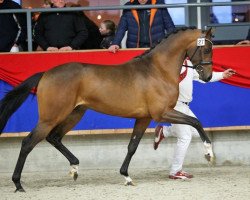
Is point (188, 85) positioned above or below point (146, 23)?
below

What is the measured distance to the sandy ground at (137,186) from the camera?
8.49m

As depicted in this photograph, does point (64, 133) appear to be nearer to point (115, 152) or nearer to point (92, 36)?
point (115, 152)

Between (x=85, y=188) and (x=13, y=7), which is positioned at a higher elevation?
(x=13, y=7)

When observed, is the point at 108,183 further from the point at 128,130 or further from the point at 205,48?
the point at 205,48

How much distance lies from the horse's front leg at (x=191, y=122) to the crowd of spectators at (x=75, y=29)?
1723 millimetres

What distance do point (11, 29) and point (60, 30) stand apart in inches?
28.1

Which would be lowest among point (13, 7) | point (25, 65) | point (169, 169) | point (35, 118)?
point (169, 169)

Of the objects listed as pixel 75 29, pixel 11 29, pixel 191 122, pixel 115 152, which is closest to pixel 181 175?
pixel 191 122

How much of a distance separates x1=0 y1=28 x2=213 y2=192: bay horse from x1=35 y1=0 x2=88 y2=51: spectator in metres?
1.53

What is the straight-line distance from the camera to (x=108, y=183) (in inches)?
375

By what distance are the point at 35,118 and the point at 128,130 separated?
1277 mm

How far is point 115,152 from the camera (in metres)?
10.8

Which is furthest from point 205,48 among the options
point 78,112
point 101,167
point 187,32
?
point 101,167

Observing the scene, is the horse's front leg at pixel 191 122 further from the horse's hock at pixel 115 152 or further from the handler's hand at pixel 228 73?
the horse's hock at pixel 115 152
